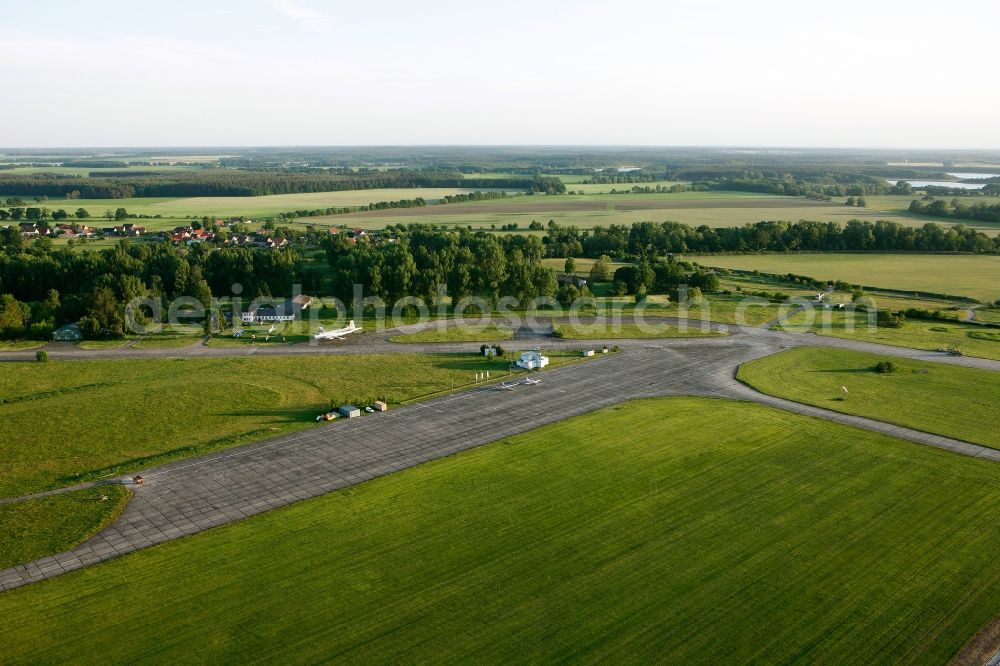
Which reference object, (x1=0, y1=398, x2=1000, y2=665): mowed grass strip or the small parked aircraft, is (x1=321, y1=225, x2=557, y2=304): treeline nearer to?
the small parked aircraft

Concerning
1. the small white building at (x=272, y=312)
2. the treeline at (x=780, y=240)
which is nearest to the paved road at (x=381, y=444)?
the small white building at (x=272, y=312)

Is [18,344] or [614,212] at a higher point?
[614,212]

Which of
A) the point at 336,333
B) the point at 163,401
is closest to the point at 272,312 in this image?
the point at 336,333

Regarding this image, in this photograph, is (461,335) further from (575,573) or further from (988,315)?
(988,315)

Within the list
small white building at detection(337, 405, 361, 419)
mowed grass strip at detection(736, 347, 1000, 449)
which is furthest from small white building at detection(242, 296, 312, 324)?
mowed grass strip at detection(736, 347, 1000, 449)

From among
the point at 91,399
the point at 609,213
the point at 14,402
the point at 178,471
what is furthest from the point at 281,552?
the point at 609,213

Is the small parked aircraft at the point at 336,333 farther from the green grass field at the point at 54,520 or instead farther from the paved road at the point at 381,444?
the green grass field at the point at 54,520
